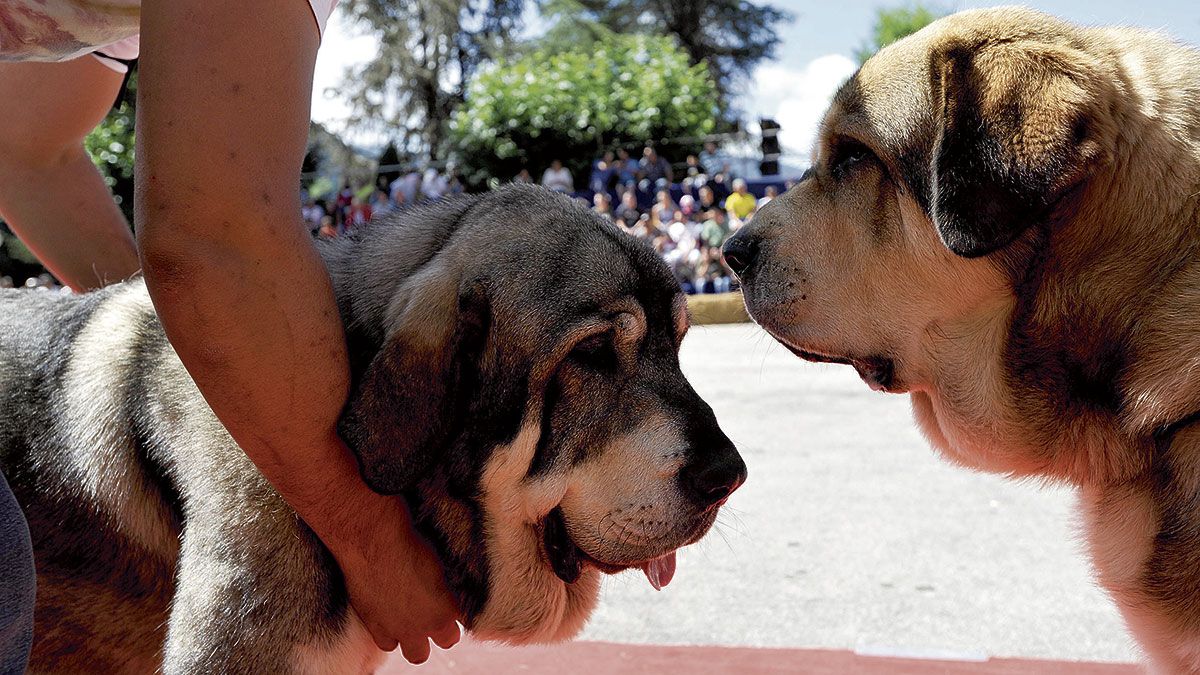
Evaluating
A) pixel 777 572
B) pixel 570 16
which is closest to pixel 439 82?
pixel 570 16

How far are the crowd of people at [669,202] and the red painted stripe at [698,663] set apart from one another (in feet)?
44.6

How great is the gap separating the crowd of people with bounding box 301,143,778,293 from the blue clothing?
1556 centimetres

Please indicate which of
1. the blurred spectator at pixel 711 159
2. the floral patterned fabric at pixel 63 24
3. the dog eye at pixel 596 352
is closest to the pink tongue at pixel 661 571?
the dog eye at pixel 596 352

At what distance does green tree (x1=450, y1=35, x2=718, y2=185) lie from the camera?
36.0 m

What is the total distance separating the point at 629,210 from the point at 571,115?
11.3m

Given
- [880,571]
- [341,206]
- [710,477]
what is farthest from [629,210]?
[710,477]

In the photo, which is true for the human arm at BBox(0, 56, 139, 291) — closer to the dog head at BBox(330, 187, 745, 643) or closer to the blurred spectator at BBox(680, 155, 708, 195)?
the dog head at BBox(330, 187, 745, 643)

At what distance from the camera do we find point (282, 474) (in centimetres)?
217

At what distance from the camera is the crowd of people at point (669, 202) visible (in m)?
22.4

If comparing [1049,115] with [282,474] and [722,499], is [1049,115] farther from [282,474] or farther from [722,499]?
[282,474]

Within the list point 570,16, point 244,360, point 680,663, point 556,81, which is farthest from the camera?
point 570,16

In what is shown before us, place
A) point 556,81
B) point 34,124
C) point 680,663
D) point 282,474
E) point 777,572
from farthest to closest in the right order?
point 556,81, point 777,572, point 680,663, point 34,124, point 282,474

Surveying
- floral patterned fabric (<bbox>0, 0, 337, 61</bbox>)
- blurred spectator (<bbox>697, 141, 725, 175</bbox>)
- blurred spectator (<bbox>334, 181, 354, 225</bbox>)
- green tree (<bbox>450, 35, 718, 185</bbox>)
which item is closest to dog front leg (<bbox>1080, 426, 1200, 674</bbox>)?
floral patterned fabric (<bbox>0, 0, 337, 61</bbox>)

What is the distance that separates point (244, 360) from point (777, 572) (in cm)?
390
